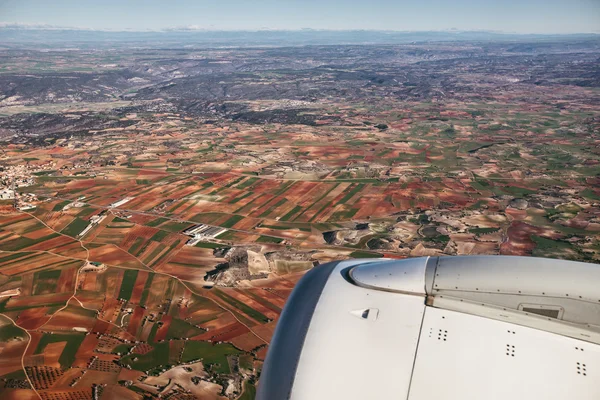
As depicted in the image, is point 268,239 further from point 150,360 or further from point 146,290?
point 150,360

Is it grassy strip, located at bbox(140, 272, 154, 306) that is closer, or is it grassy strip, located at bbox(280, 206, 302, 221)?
grassy strip, located at bbox(140, 272, 154, 306)

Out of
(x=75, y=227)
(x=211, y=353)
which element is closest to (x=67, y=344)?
(x=211, y=353)

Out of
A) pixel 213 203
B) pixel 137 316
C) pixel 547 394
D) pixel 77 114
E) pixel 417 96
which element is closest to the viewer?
pixel 547 394

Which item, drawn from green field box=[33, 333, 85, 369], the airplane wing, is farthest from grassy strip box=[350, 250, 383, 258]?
the airplane wing

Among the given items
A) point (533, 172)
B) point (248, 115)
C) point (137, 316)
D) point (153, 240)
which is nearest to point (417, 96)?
point (248, 115)

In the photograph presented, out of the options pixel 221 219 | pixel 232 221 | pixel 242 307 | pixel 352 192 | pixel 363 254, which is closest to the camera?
pixel 242 307

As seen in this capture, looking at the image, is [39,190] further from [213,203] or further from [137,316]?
[137,316]

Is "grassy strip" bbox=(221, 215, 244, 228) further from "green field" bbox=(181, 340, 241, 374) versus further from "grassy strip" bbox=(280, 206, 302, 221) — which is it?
"green field" bbox=(181, 340, 241, 374)

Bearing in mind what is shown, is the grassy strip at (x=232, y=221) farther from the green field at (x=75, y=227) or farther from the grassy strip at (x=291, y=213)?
the green field at (x=75, y=227)
